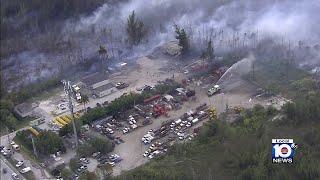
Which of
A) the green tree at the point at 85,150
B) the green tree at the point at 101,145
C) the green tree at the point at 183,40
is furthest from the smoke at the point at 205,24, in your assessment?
the green tree at the point at 101,145

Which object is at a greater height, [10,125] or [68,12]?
[68,12]

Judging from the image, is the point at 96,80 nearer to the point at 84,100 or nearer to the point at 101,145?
the point at 84,100

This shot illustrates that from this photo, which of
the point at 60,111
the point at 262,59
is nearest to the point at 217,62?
the point at 262,59

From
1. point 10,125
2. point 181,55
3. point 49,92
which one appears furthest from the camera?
point 181,55

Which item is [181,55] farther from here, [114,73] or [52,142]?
[52,142]

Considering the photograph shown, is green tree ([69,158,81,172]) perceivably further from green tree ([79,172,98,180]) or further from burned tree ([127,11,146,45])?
burned tree ([127,11,146,45])

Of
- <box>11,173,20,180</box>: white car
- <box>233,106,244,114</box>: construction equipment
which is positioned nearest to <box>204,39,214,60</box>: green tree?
<box>233,106,244,114</box>: construction equipment

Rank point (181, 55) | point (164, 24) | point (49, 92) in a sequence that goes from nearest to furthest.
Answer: point (49, 92) < point (181, 55) < point (164, 24)

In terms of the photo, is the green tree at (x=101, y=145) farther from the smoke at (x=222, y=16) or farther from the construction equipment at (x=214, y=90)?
the smoke at (x=222, y=16)
